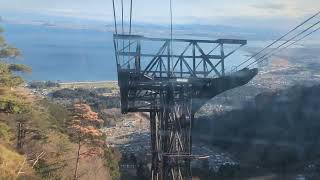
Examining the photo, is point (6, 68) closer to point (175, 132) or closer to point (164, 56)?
point (164, 56)

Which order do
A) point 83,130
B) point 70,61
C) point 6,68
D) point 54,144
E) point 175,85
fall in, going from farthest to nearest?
point 70,61 < point 54,144 < point 83,130 < point 6,68 < point 175,85

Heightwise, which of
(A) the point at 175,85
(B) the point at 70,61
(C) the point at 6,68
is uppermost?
(C) the point at 6,68

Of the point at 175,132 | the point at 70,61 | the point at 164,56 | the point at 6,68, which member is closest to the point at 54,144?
the point at 6,68

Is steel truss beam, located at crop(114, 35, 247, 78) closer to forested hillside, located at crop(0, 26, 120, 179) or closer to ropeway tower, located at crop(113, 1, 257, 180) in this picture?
ropeway tower, located at crop(113, 1, 257, 180)

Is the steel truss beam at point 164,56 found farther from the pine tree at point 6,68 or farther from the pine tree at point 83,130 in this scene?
the pine tree at point 83,130

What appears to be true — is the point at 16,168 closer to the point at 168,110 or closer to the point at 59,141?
the point at 168,110

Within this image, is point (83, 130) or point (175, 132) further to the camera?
point (83, 130)

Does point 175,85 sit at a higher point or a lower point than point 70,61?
higher

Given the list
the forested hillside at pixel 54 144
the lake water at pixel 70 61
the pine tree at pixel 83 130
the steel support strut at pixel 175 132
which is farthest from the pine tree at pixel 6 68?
the lake water at pixel 70 61

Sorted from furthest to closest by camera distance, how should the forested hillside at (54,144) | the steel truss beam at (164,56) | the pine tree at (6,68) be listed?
the forested hillside at (54,144) < the pine tree at (6,68) < the steel truss beam at (164,56)

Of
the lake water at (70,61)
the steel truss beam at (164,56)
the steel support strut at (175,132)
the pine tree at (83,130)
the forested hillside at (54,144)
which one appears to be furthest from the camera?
the lake water at (70,61)

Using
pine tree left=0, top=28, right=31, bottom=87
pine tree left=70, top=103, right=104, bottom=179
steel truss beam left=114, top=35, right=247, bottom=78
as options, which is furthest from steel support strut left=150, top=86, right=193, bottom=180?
pine tree left=70, top=103, right=104, bottom=179
